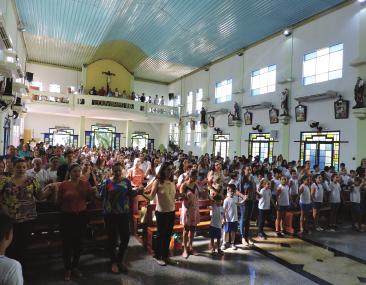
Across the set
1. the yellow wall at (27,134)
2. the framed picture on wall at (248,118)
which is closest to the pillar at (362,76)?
the framed picture on wall at (248,118)

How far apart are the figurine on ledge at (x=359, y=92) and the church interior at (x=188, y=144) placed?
0.05m

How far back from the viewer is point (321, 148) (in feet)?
35.4

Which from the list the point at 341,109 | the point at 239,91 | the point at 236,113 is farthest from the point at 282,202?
the point at 239,91

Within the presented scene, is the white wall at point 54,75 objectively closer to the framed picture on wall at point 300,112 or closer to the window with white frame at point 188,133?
the window with white frame at point 188,133

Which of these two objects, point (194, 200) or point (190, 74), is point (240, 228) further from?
point (190, 74)

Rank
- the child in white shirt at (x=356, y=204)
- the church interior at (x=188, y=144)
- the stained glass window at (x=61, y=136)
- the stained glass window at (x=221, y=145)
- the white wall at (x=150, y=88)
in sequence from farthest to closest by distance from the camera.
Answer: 1. the white wall at (x=150, y=88)
2. the stained glass window at (x=61, y=136)
3. the stained glass window at (x=221, y=145)
4. the child in white shirt at (x=356, y=204)
5. the church interior at (x=188, y=144)

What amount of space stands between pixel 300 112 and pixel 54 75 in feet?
57.7

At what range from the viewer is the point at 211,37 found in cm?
1419

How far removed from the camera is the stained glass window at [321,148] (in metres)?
10.2

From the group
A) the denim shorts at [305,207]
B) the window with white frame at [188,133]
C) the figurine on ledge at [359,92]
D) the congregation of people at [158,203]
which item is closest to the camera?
the congregation of people at [158,203]

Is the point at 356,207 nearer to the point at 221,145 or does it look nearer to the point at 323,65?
the point at 323,65

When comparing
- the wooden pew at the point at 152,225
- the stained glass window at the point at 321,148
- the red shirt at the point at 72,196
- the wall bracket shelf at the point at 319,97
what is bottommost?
the wooden pew at the point at 152,225

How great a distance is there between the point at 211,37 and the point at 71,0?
6845mm

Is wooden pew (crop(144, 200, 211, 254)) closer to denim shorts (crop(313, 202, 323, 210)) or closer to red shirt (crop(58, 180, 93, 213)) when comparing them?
red shirt (crop(58, 180, 93, 213))
